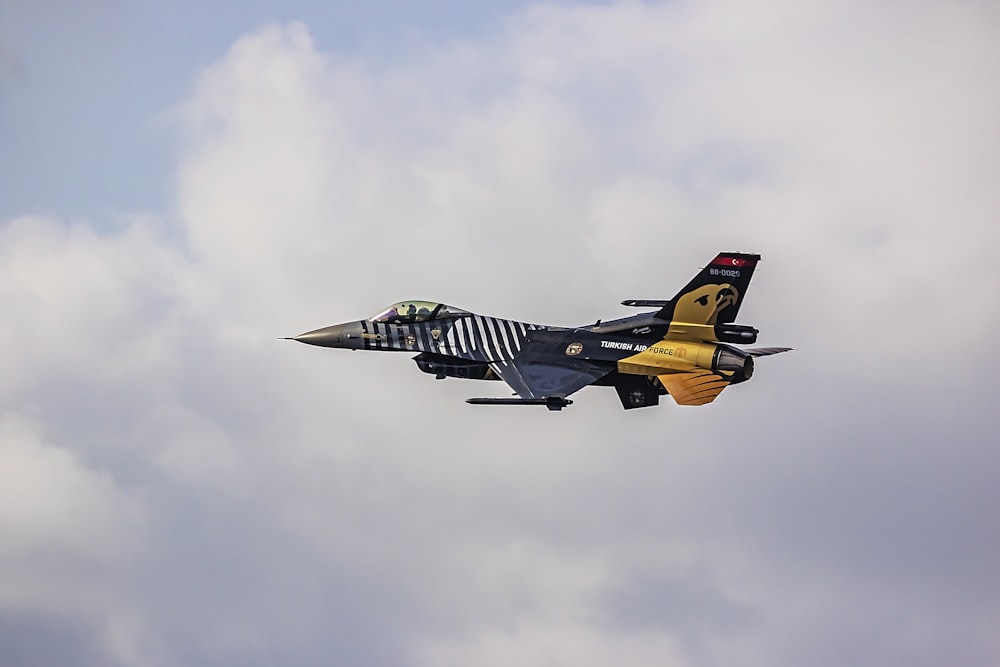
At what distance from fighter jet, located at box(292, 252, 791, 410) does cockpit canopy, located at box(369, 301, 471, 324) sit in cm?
4

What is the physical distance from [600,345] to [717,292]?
4435mm

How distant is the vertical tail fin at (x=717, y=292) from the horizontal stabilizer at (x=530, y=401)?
16.7 ft

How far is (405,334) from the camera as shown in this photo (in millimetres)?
73938

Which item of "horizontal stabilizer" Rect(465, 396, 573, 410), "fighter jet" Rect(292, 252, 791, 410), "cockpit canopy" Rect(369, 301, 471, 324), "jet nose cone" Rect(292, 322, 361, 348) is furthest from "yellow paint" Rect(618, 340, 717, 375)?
"jet nose cone" Rect(292, 322, 361, 348)

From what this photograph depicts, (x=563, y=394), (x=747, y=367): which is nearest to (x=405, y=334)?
(x=563, y=394)

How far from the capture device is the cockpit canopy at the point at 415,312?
242ft

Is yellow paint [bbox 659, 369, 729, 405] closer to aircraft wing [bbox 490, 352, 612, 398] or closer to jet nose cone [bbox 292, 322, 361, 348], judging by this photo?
aircraft wing [bbox 490, 352, 612, 398]

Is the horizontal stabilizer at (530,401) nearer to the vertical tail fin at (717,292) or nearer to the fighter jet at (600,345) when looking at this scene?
the fighter jet at (600,345)

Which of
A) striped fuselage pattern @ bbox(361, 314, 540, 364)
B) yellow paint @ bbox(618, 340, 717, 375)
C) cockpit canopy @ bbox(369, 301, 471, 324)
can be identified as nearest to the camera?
yellow paint @ bbox(618, 340, 717, 375)

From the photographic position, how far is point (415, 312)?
74.1 meters

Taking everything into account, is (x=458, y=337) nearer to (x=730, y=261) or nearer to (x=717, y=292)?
(x=717, y=292)

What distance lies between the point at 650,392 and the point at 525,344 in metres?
4.66

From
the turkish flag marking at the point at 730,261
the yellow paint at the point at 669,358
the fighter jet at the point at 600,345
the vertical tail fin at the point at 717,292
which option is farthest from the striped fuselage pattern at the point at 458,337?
the turkish flag marking at the point at 730,261

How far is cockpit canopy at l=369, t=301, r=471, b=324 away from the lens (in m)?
73.8
